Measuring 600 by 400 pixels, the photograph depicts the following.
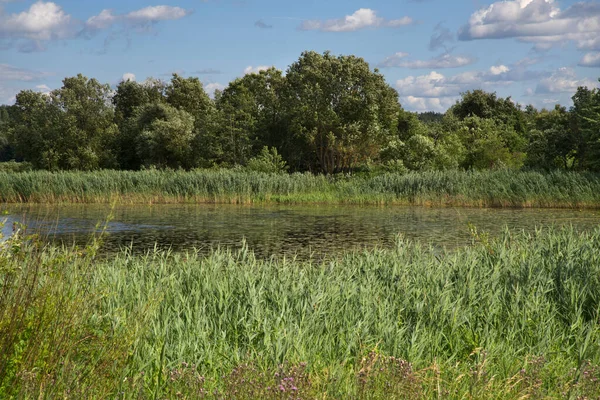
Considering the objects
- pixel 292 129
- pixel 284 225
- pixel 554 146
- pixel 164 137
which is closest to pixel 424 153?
pixel 554 146

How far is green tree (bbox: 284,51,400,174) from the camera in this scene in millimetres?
33188

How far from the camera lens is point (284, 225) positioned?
1672 cm

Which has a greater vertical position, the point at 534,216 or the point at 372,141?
the point at 372,141

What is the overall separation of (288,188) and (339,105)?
9.90 meters

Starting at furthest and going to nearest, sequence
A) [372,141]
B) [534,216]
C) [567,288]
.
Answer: [372,141], [534,216], [567,288]

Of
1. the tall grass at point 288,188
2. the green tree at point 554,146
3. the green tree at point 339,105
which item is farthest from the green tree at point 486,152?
the tall grass at point 288,188

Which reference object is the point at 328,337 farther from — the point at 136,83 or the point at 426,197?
the point at 136,83

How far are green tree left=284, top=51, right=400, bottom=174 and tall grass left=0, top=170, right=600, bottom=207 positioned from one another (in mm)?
7257

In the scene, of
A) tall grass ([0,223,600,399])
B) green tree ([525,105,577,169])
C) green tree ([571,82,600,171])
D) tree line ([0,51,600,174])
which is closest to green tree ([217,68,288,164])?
tree line ([0,51,600,174])

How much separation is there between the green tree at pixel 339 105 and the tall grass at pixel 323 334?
26.5 meters

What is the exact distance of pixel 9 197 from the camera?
25156 millimetres

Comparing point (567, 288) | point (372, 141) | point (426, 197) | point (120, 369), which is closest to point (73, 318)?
point (120, 369)

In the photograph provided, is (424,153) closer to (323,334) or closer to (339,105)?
(339,105)

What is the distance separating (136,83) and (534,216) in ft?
110
